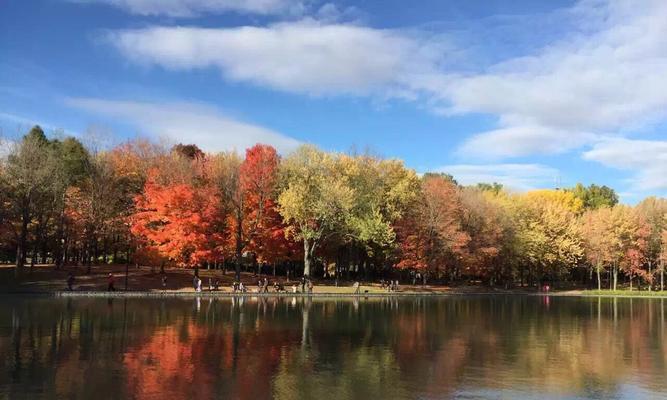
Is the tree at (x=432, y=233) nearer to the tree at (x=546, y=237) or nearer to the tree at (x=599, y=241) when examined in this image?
the tree at (x=546, y=237)

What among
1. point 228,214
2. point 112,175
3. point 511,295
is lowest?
point 511,295

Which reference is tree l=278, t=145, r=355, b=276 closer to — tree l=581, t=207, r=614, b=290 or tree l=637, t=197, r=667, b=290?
tree l=581, t=207, r=614, b=290

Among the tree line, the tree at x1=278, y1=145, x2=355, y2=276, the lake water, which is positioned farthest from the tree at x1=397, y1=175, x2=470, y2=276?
the lake water

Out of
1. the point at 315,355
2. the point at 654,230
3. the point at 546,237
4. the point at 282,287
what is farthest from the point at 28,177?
the point at 654,230

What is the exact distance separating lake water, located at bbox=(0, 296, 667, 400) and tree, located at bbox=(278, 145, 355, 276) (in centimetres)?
2360

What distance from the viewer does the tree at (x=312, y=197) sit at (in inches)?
2426

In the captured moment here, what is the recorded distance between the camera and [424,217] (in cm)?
7069

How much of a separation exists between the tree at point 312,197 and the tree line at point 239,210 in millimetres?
132

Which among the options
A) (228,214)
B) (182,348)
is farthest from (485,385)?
(228,214)

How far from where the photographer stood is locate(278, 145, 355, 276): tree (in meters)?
61.6

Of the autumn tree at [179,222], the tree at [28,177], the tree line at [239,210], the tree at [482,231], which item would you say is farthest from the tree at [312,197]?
the tree at [28,177]

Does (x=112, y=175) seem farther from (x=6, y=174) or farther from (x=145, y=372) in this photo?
(x=145, y=372)

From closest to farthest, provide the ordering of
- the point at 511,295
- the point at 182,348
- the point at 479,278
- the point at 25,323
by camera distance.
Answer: the point at 182,348 → the point at 25,323 → the point at 511,295 → the point at 479,278

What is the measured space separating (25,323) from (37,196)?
108 feet
